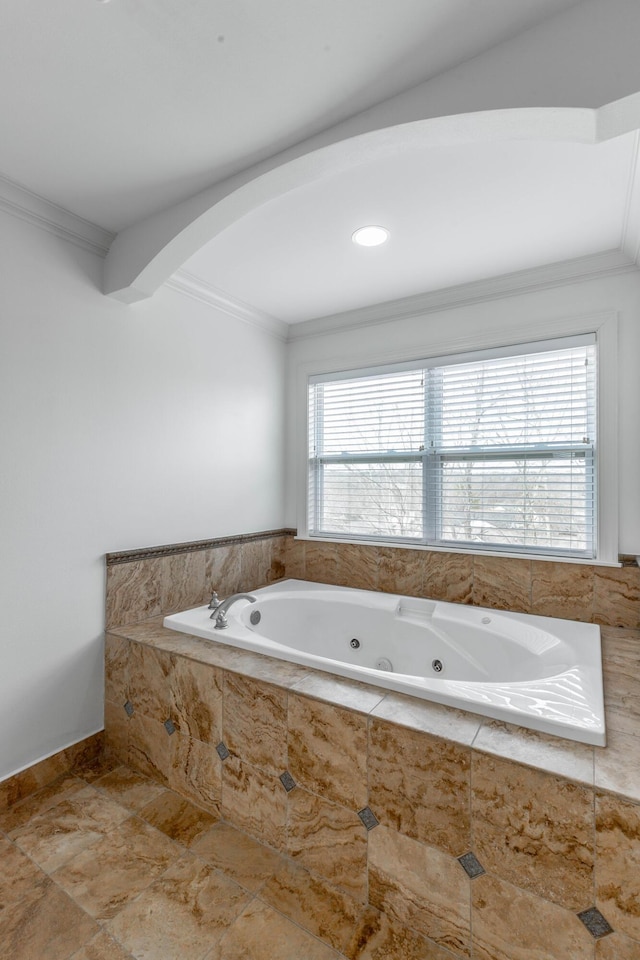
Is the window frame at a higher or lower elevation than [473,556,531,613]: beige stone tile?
higher

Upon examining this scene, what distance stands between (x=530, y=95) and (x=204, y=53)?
0.88 meters

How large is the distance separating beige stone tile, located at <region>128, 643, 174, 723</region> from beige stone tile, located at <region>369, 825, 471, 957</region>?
999 mm

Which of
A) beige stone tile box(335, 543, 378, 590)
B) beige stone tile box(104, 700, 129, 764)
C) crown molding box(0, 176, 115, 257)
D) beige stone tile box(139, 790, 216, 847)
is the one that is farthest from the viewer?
beige stone tile box(335, 543, 378, 590)

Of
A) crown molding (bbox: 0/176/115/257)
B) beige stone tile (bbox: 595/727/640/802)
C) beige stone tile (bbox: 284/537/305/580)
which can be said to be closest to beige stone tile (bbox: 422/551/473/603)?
beige stone tile (bbox: 284/537/305/580)

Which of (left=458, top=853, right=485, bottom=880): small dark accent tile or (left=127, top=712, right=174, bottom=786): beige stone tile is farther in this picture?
(left=127, top=712, right=174, bottom=786): beige stone tile

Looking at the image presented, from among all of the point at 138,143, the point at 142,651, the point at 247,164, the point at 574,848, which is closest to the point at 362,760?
the point at 574,848

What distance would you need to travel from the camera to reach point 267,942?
51.3 inches

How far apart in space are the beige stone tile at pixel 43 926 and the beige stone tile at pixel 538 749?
126 centimetres

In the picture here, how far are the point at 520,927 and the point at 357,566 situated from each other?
1.96m

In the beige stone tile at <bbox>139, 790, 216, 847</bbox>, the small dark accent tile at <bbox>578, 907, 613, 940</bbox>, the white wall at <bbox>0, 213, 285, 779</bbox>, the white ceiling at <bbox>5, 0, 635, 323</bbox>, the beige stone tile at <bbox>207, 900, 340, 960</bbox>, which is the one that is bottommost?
the beige stone tile at <bbox>207, 900, 340, 960</bbox>

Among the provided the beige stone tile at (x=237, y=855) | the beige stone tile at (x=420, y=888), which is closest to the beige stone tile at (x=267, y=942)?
the beige stone tile at (x=237, y=855)

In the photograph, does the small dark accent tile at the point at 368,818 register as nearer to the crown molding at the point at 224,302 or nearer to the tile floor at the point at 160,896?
the tile floor at the point at 160,896

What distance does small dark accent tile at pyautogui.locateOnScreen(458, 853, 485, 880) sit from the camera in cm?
122

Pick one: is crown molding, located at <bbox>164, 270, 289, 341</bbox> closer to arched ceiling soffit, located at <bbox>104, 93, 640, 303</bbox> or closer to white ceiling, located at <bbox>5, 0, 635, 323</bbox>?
white ceiling, located at <bbox>5, 0, 635, 323</bbox>
